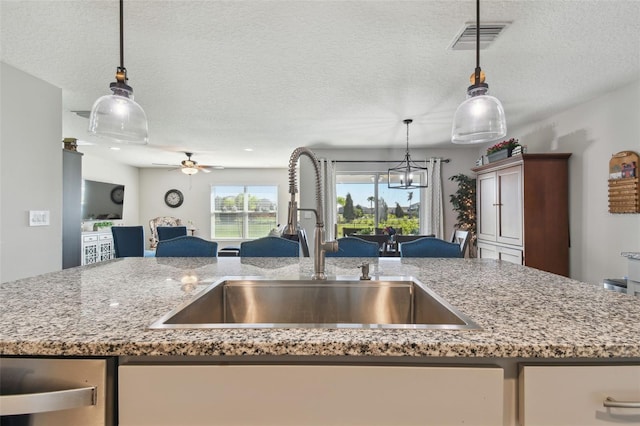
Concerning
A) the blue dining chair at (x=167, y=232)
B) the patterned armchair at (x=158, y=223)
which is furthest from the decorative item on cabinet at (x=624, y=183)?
the patterned armchair at (x=158, y=223)

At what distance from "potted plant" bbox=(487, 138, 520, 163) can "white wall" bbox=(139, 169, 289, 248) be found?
5.12 meters

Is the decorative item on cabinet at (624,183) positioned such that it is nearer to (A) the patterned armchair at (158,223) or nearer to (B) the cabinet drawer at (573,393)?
(B) the cabinet drawer at (573,393)

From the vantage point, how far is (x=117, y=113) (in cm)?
148

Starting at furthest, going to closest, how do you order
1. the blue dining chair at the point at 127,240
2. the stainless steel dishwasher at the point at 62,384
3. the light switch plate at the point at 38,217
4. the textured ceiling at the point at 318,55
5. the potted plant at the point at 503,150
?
the blue dining chair at the point at 127,240
the potted plant at the point at 503,150
the light switch plate at the point at 38,217
the textured ceiling at the point at 318,55
the stainless steel dishwasher at the point at 62,384

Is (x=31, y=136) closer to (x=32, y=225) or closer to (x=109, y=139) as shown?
(x=32, y=225)

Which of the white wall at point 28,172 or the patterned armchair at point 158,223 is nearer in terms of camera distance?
the white wall at point 28,172

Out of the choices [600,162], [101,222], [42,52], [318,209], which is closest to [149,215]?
[101,222]

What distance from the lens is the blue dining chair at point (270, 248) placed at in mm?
2221

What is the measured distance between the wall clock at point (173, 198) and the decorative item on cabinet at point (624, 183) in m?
8.28

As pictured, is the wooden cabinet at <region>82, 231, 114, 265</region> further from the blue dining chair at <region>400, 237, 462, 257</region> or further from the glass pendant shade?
the blue dining chair at <region>400, 237, 462, 257</region>

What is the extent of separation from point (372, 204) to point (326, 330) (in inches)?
218

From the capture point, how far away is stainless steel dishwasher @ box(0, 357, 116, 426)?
2.14 ft

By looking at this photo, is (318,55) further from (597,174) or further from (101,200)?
(101,200)

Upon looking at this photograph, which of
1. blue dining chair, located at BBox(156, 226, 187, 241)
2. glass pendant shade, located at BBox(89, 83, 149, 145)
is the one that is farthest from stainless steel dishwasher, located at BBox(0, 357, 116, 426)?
blue dining chair, located at BBox(156, 226, 187, 241)
